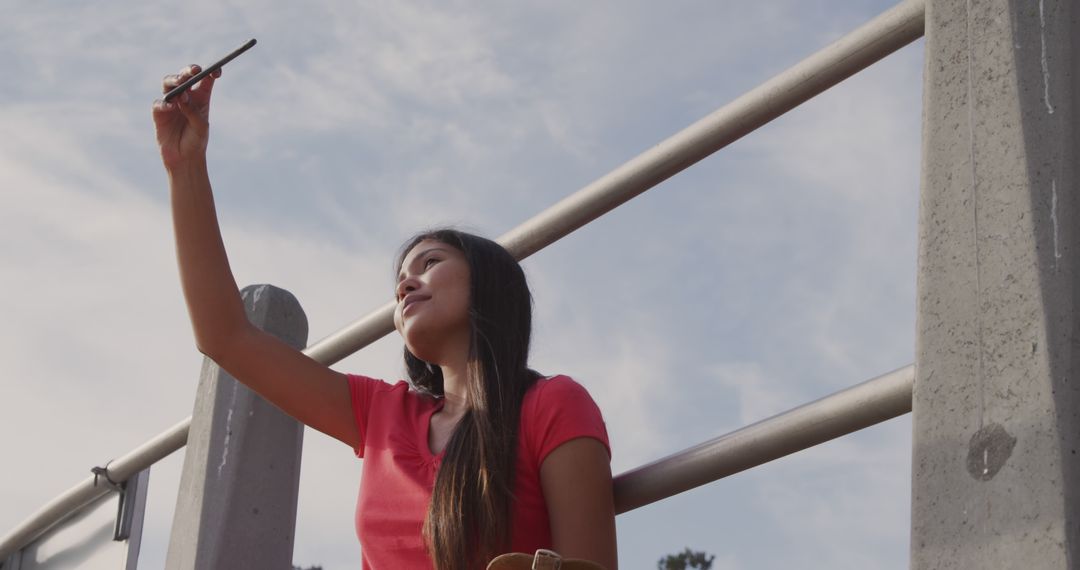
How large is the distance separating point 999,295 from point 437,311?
1.04m

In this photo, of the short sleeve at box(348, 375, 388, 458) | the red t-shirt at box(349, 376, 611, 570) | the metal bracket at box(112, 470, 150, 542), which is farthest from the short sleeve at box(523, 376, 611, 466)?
the metal bracket at box(112, 470, 150, 542)

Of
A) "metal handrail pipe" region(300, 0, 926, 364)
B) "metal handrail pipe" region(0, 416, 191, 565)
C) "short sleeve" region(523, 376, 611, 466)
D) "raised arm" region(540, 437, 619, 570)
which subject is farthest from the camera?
"metal handrail pipe" region(0, 416, 191, 565)

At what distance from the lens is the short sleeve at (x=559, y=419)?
6.86ft

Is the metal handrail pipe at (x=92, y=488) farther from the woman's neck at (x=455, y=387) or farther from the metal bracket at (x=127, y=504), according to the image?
the woman's neck at (x=455, y=387)

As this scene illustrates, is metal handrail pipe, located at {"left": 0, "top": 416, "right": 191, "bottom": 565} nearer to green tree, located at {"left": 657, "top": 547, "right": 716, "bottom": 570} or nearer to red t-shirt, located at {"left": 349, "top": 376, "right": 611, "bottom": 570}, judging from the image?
red t-shirt, located at {"left": 349, "top": 376, "right": 611, "bottom": 570}

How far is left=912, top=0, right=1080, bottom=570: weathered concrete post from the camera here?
4.58 ft

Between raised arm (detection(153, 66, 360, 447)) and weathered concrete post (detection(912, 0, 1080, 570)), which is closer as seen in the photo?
weathered concrete post (detection(912, 0, 1080, 570))

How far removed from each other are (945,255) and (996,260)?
6 cm

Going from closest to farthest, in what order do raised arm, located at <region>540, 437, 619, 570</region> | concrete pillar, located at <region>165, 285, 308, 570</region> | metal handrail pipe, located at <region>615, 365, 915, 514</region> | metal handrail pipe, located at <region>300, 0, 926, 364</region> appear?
metal handrail pipe, located at <region>615, 365, 915, 514</region>
metal handrail pipe, located at <region>300, 0, 926, 364</region>
raised arm, located at <region>540, 437, 619, 570</region>
concrete pillar, located at <region>165, 285, 308, 570</region>

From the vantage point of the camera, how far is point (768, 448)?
1712 mm

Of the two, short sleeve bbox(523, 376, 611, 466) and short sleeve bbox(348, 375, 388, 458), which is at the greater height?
short sleeve bbox(348, 375, 388, 458)

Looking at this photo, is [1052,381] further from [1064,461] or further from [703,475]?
[703,475]

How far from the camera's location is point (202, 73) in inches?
83.8

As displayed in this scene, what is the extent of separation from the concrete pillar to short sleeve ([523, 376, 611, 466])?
2.35 feet
